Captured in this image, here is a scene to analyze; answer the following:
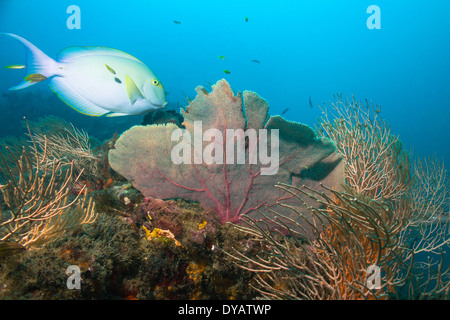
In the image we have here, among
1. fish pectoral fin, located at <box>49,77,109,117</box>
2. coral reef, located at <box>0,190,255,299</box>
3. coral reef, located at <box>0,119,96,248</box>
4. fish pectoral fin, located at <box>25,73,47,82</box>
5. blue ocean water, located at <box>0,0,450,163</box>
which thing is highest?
blue ocean water, located at <box>0,0,450,163</box>

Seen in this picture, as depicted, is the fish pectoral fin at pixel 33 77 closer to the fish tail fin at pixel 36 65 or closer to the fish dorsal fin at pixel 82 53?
the fish tail fin at pixel 36 65

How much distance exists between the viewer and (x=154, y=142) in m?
2.57

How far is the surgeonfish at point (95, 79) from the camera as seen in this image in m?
2.17

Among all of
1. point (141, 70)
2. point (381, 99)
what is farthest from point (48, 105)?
point (381, 99)

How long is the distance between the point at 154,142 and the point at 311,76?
11122 cm

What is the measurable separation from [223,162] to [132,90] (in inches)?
49.1

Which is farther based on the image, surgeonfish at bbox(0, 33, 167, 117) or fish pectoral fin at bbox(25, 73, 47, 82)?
surgeonfish at bbox(0, 33, 167, 117)

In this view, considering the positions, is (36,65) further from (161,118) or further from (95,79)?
(161,118)

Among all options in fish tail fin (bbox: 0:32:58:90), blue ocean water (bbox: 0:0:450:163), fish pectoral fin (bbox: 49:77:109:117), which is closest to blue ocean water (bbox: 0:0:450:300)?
blue ocean water (bbox: 0:0:450:163)

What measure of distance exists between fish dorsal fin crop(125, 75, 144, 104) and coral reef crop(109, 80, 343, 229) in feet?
1.28

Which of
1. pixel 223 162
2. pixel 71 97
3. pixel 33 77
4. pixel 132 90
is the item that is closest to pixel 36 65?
pixel 33 77

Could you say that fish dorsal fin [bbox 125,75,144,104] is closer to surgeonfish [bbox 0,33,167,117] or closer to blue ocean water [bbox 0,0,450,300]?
surgeonfish [bbox 0,33,167,117]

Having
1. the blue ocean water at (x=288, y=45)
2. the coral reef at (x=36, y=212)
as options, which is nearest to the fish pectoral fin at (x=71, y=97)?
the coral reef at (x=36, y=212)

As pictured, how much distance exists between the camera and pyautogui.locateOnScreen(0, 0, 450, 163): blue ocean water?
235 ft
